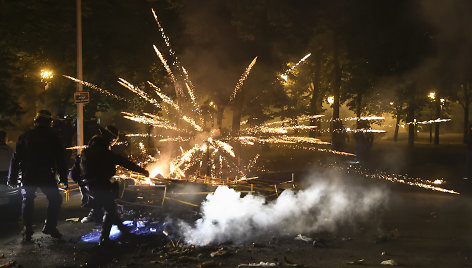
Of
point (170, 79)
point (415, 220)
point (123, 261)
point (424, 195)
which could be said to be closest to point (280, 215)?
point (415, 220)

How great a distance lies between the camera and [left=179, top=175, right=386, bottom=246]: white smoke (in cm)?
633

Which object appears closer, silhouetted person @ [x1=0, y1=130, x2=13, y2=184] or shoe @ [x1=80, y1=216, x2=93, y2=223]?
shoe @ [x1=80, y1=216, x2=93, y2=223]

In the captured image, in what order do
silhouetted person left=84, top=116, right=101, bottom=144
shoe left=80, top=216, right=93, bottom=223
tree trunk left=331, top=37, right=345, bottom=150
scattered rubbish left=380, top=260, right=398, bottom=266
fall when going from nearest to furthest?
scattered rubbish left=380, top=260, right=398, bottom=266 → shoe left=80, top=216, right=93, bottom=223 → silhouetted person left=84, top=116, right=101, bottom=144 → tree trunk left=331, top=37, right=345, bottom=150

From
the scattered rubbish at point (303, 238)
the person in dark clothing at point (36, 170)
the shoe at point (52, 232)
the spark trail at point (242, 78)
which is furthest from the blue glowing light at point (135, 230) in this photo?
the spark trail at point (242, 78)

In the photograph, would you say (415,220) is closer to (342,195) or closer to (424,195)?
(342,195)

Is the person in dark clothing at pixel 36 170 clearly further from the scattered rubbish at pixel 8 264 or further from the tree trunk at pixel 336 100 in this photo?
the tree trunk at pixel 336 100

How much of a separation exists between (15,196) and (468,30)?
10.2m

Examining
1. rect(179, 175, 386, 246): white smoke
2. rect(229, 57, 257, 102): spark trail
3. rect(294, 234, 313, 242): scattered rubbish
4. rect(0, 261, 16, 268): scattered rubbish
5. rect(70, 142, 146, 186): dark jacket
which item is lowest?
rect(0, 261, 16, 268): scattered rubbish

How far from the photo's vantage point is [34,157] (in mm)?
6125

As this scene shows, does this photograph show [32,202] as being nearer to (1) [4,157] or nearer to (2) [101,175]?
(2) [101,175]

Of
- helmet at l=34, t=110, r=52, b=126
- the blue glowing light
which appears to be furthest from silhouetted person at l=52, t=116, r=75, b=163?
the blue glowing light

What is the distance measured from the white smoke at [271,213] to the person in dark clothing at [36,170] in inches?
78.9

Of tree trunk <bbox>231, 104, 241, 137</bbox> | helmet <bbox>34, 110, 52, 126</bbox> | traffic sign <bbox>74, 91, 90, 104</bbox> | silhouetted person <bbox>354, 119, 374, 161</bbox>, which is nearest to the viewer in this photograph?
helmet <bbox>34, 110, 52, 126</bbox>

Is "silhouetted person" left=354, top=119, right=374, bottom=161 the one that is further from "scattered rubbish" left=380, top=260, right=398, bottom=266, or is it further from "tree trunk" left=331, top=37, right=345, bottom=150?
"scattered rubbish" left=380, top=260, right=398, bottom=266
